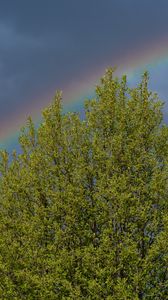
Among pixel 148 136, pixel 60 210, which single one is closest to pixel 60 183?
pixel 60 210

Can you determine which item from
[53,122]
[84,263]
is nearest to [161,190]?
[84,263]

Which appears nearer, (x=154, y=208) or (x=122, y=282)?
(x=122, y=282)

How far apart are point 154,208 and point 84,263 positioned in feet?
14.6

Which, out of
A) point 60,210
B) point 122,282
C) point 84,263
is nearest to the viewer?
point 122,282

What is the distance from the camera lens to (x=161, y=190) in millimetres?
29234

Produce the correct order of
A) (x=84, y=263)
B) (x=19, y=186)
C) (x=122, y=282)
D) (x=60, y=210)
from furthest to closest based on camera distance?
(x=19, y=186)
(x=60, y=210)
(x=84, y=263)
(x=122, y=282)

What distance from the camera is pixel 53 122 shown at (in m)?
33.3

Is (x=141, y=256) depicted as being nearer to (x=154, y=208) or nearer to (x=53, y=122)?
(x=154, y=208)

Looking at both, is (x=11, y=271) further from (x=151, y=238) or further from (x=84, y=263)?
(x=151, y=238)

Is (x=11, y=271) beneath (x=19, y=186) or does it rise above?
beneath

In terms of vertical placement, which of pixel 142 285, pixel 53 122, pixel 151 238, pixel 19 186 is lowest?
pixel 142 285

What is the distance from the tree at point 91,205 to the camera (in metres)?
27.8

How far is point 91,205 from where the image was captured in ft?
99.2

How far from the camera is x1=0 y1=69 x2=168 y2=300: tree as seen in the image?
27766 millimetres
